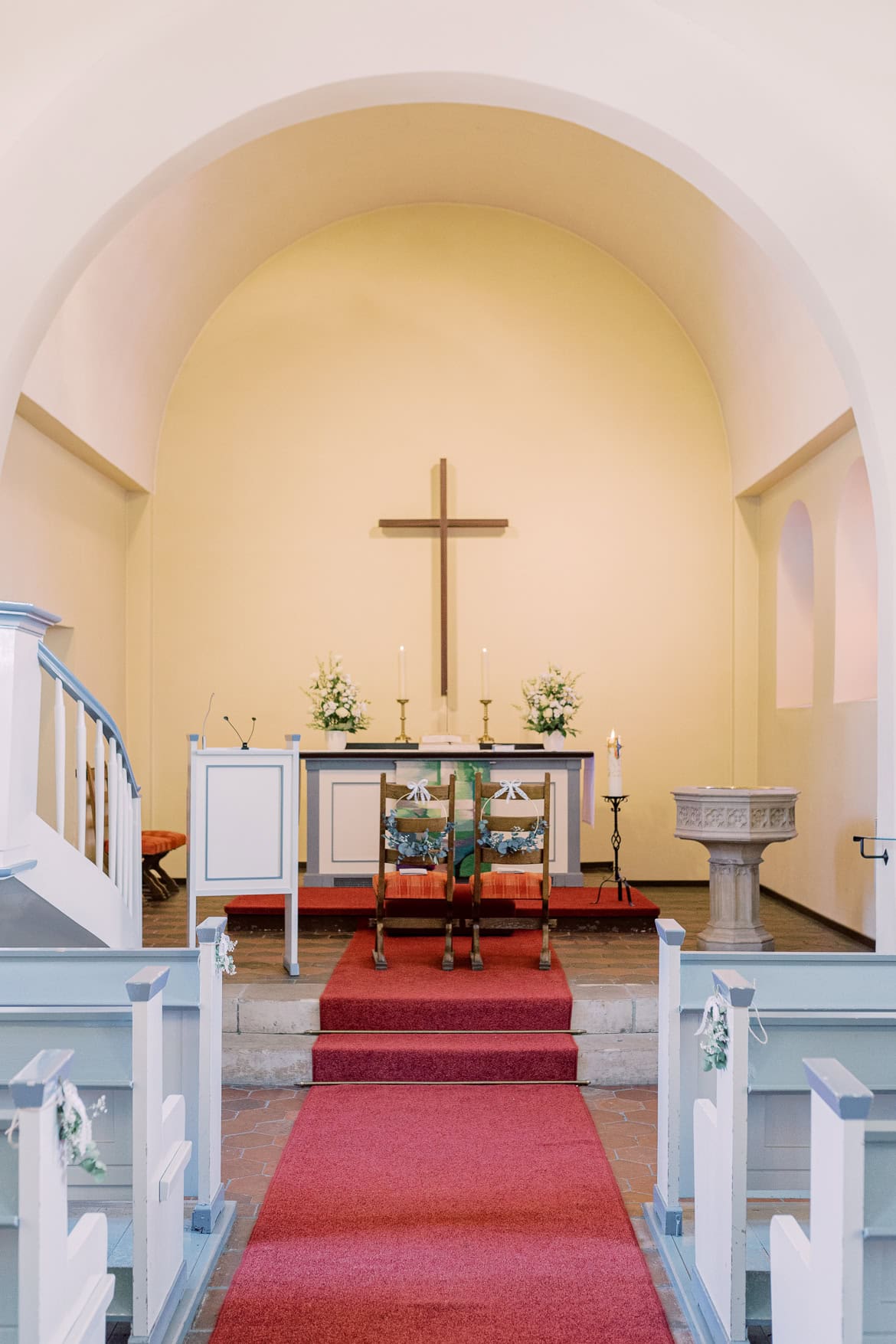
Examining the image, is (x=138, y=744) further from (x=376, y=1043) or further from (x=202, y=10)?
(x=202, y=10)

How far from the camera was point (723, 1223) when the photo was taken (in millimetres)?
2949

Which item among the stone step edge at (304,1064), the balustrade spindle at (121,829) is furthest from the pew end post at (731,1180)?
the balustrade spindle at (121,829)

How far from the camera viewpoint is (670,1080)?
3.60 metres

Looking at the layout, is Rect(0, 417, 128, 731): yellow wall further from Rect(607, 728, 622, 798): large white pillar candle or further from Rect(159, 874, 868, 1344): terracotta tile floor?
Rect(607, 728, 622, 798): large white pillar candle

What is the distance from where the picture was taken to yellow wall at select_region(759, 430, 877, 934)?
7.21m

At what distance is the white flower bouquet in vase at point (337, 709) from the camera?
796 centimetres

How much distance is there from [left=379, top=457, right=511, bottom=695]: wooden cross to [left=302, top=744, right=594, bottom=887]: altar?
69.2 inches

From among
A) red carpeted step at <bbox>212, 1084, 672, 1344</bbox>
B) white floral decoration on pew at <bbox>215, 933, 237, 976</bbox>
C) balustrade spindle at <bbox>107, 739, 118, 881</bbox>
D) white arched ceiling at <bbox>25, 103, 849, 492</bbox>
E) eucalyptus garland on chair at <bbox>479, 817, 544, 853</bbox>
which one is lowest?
red carpeted step at <bbox>212, 1084, 672, 1344</bbox>

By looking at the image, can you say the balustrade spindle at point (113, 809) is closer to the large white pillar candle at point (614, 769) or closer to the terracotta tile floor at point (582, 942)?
the terracotta tile floor at point (582, 942)

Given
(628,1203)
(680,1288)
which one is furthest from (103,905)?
(680,1288)

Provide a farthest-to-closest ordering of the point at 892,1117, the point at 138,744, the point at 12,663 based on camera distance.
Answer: the point at 138,744
the point at 12,663
the point at 892,1117

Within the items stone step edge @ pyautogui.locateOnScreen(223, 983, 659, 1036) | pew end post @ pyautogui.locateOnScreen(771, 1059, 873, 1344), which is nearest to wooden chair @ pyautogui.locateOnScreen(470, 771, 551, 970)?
stone step edge @ pyautogui.locateOnScreen(223, 983, 659, 1036)

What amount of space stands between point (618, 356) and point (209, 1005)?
296 inches

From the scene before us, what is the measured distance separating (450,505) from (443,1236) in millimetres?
6837
